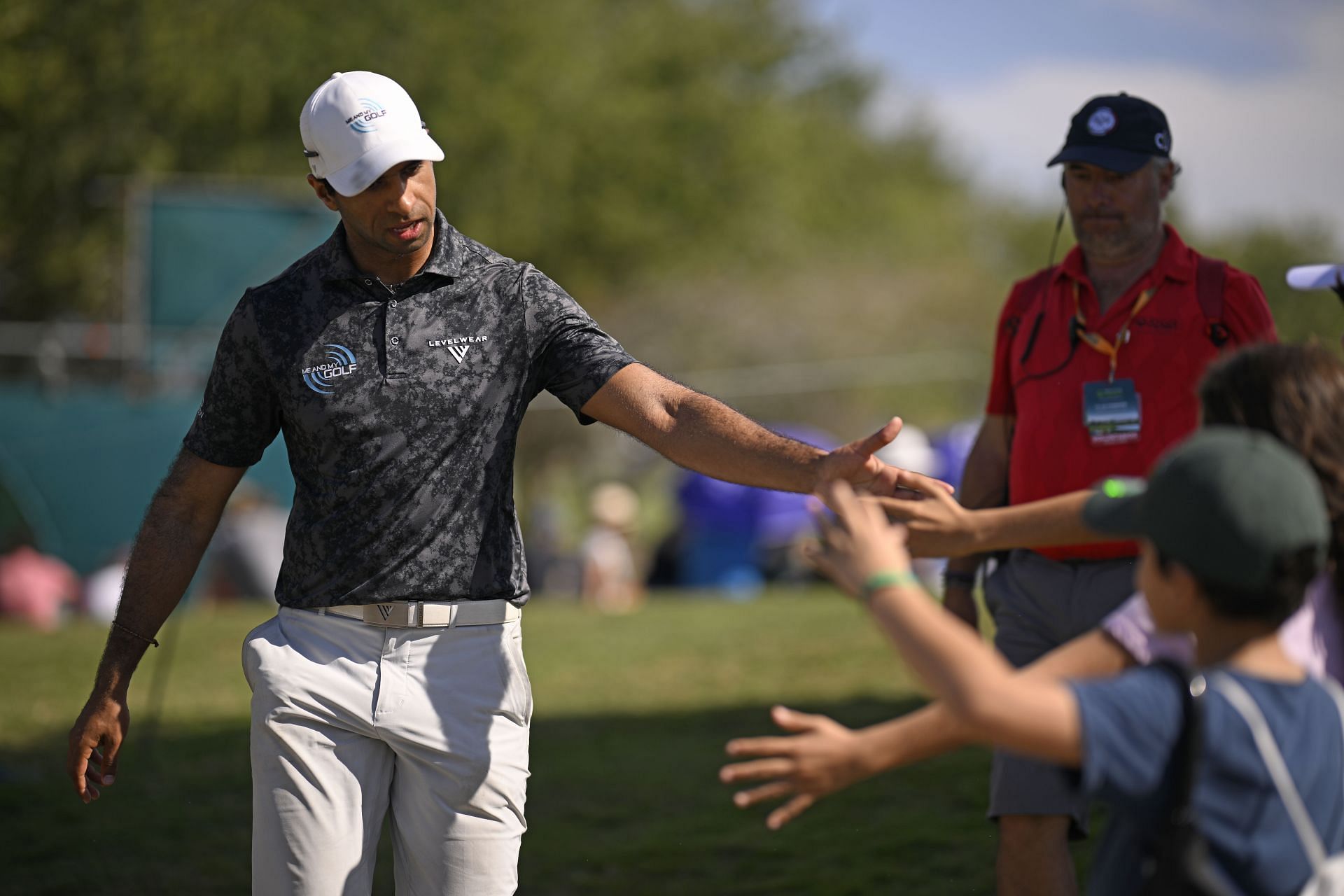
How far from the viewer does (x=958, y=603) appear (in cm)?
472

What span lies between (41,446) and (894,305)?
29892mm

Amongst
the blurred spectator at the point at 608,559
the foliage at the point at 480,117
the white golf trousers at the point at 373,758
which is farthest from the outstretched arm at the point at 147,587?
the foliage at the point at 480,117

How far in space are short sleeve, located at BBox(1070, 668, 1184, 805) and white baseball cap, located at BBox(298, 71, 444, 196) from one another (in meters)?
2.10

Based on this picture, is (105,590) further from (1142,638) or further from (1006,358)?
(1142,638)

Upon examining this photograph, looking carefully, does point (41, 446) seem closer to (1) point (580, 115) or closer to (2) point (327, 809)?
(2) point (327, 809)

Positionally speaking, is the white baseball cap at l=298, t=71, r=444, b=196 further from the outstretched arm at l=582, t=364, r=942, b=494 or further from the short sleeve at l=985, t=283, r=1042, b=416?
the short sleeve at l=985, t=283, r=1042, b=416

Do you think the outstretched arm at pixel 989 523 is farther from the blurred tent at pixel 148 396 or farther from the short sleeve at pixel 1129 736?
the blurred tent at pixel 148 396

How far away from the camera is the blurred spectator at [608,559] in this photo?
19.3 metres

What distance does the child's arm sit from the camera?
7.30ft

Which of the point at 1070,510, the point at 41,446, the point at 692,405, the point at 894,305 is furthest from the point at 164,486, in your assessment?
the point at 894,305

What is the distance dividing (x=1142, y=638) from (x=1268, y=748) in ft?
1.57

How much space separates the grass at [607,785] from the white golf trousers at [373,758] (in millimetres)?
2602

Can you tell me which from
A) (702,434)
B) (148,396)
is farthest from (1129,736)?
(148,396)

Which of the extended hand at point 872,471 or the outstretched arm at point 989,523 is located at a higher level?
the extended hand at point 872,471
